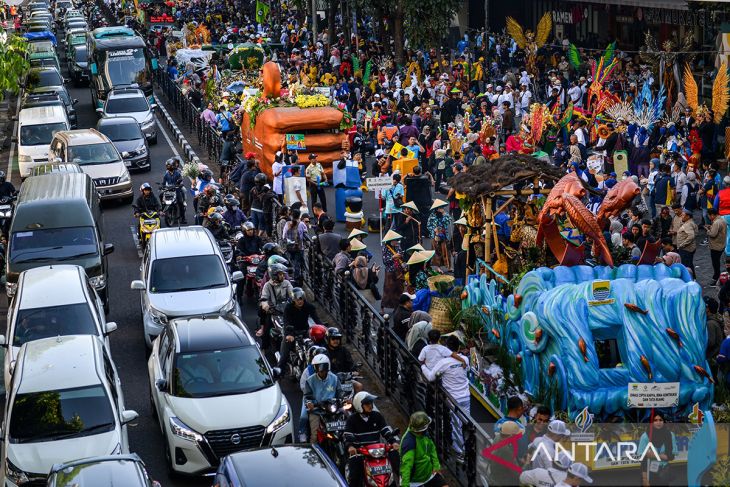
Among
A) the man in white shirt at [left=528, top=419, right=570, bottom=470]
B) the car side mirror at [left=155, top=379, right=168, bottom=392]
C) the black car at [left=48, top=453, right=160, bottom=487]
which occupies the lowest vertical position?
the car side mirror at [left=155, top=379, right=168, bottom=392]

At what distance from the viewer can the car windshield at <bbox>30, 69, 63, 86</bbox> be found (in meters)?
49.4

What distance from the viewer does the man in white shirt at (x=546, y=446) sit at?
1155cm

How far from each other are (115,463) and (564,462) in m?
4.54

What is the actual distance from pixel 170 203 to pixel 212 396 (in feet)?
42.2

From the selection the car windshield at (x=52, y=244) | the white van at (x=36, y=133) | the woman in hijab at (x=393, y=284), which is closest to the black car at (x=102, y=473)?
the woman in hijab at (x=393, y=284)

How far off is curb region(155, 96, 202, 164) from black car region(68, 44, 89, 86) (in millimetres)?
8386

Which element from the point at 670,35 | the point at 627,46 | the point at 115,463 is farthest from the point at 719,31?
the point at 115,463

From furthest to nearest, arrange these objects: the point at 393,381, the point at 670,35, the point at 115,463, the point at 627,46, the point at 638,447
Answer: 1. the point at 627,46
2. the point at 670,35
3. the point at 393,381
4. the point at 638,447
5. the point at 115,463

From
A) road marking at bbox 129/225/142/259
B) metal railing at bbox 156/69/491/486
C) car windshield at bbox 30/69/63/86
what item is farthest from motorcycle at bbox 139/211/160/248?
car windshield at bbox 30/69/63/86

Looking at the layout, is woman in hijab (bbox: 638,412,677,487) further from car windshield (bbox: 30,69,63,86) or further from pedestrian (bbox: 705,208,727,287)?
car windshield (bbox: 30,69,63,86)

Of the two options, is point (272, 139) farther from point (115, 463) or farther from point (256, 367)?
point (115, 463)

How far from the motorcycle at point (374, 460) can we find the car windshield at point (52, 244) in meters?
10.2

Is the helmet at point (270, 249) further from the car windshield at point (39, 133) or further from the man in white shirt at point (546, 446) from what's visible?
the car windshield at point (39, 133)

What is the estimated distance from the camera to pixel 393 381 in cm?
1703
